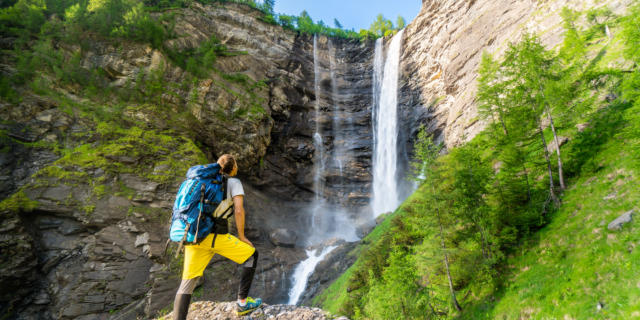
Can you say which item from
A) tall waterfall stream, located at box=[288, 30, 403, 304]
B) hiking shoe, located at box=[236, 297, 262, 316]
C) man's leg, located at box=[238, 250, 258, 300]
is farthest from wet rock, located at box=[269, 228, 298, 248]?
man's leg, located at box=[238, 250, 258, 300]

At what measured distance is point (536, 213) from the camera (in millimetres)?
10172

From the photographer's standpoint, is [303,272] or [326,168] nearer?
[303,272]

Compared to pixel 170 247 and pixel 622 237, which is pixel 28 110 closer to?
pixel 170 247

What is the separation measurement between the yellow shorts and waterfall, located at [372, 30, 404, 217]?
28463mm

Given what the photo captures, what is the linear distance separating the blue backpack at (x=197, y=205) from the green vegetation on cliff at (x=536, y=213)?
25.0 feet

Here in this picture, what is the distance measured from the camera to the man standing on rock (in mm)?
3721

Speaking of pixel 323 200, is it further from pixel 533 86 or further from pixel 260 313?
pixel 260 313

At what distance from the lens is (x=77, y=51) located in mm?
23188

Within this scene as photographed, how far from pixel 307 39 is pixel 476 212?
3891cm

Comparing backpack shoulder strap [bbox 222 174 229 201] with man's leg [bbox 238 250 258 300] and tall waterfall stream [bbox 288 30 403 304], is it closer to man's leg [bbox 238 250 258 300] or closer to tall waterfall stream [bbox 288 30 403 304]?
man's leg [bbox 238 250 258 300]

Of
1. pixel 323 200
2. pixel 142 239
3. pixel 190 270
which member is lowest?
pixel 323 200

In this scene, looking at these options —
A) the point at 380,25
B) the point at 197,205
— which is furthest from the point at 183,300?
the point at 380,25

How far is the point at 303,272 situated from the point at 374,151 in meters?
18.7

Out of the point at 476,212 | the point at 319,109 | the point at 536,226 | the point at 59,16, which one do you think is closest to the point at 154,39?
the point at 59,16
